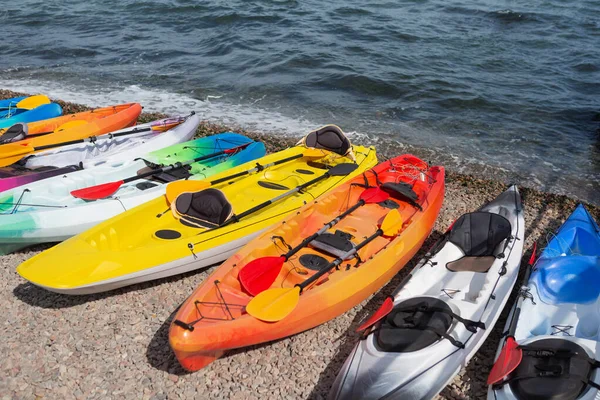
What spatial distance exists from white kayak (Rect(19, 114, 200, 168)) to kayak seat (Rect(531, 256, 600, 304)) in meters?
5.81

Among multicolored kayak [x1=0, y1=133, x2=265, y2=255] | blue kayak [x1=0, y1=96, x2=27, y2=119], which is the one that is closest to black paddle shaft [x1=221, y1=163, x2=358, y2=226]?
multicolored kayak [x1=0, y1=133, x2=265, y2=255]

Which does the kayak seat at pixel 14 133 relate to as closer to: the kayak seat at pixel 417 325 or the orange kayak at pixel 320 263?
the orange kayak at pixel 320 263

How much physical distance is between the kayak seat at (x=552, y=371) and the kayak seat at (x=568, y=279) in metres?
0.89

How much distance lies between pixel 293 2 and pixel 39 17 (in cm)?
1066

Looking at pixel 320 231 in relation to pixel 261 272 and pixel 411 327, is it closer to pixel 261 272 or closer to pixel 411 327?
pixel 261 272

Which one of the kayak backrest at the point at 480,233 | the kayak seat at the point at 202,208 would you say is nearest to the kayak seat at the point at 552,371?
the kayak backrest at the point at 480,233

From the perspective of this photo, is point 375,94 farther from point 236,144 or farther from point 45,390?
point 45,390

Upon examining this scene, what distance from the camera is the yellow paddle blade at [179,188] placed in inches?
234

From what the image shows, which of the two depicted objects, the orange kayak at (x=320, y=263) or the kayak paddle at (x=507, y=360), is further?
the orange kayak at (x=320, y=263)

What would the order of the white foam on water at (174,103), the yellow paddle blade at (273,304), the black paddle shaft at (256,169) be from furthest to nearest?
the white foam on water at (174,103), the black paddle shaft at (256,169), the yellow paddle blade at (273,304)

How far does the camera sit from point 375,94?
1258 centimetres

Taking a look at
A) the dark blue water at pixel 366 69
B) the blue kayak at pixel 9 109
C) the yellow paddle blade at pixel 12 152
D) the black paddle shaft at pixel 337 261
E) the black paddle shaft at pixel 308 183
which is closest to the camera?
the black paddle shaft at pixel 337 261

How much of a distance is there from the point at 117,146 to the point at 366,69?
8026 mm

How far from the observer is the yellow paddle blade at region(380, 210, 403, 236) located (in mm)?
5512
